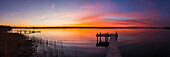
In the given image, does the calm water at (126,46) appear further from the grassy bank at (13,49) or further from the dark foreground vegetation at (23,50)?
the grassy bank at (13,49)

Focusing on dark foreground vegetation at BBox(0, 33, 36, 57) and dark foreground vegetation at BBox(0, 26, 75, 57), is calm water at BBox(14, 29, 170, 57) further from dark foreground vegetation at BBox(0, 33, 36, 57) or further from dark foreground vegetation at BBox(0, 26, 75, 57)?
dark foreground vegetation at BBox(0, 33, 36, 57)

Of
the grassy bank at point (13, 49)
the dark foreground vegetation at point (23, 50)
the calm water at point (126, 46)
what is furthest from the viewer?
the calm water at point (126, 46)

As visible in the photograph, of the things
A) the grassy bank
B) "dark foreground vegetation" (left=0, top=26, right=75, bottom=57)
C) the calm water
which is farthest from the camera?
the calm water

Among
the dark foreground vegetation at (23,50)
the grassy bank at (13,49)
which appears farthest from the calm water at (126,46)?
the grassy bank at (13,49)

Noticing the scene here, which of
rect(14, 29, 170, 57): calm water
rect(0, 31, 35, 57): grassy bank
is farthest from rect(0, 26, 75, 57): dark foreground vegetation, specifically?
rect(14, 29, 170, 57): calm water

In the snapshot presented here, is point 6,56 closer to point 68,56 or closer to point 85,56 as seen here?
point 68,56

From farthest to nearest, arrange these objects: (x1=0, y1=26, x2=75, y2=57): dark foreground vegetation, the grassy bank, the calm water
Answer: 1. the calm water
2. (x1=0, y1=26, x2=75, y2=57): dark foreground vegetation
3. the grassy bank

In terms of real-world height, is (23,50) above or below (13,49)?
below

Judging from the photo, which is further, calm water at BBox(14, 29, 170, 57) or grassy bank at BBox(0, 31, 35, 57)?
calm water at BBox(14, 29, 170, 57)

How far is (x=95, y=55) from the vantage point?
13.9 m

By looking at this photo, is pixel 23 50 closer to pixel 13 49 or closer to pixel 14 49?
pixel 14 49

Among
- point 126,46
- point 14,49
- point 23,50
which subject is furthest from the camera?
point 126,46

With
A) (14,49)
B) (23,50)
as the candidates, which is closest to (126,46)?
(23,50)

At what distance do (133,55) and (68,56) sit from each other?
8237mm
